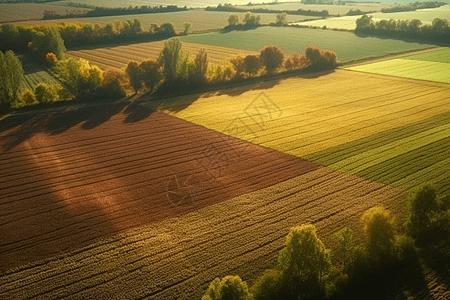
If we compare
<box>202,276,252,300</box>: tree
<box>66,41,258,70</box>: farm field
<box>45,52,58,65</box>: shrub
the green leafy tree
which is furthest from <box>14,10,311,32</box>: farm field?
<box>202,276,252,300</box>: tree

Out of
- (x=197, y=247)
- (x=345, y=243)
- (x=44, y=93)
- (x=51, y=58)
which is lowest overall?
(x=197, y=247)

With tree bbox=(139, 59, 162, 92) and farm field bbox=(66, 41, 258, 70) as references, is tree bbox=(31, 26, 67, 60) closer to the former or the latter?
farm field bbox=(66, 41, 258, 70)

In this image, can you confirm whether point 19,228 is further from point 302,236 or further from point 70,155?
point 302,236

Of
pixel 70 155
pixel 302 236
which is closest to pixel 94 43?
pixel 70 155

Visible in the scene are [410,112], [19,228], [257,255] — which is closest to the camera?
[257,255]

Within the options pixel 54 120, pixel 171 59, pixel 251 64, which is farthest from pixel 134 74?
pixel 251 64

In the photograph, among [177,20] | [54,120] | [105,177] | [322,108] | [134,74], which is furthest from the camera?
[177,20]

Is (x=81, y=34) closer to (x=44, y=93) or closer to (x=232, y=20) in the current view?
(x=44, y=93)

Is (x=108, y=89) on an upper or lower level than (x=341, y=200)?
upper
